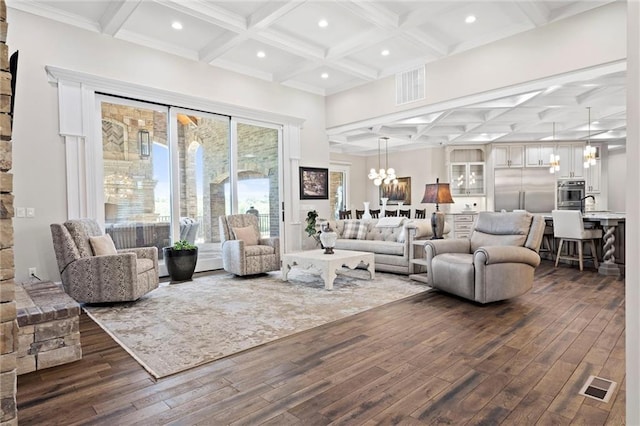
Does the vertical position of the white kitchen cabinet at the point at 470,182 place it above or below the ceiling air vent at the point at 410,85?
below

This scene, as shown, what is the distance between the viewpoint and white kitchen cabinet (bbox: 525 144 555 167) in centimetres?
914

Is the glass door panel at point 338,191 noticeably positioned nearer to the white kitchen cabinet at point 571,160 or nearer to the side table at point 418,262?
the white kitchen cabinet at point 571,160

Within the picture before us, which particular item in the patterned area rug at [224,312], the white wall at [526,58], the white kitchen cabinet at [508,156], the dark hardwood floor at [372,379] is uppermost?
the white wall at [526,58]

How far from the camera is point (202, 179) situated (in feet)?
19.0

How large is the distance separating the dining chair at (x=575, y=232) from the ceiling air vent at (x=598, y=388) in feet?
13.3

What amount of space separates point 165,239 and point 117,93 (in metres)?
2.16

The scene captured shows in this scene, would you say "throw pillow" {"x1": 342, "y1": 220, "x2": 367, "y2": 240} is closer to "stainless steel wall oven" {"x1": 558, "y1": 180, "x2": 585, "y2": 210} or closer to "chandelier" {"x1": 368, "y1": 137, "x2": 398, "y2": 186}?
"chandelier" {"x1": 368, "y1": 137, "x2": 398, "y2": 186}

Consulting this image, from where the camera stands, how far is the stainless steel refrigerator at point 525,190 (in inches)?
356

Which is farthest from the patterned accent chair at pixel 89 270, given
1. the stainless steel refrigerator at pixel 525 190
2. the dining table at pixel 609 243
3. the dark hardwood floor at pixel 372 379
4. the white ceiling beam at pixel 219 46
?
the stainless steel refrigerator at pixel 525 190

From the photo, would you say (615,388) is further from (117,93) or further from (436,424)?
(117,93)

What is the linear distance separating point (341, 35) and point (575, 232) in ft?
15.3

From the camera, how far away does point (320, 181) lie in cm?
741

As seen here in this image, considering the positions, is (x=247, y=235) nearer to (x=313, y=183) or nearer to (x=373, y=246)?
(x=373, y=246)

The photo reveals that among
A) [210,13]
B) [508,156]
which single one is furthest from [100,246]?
[508,156]
